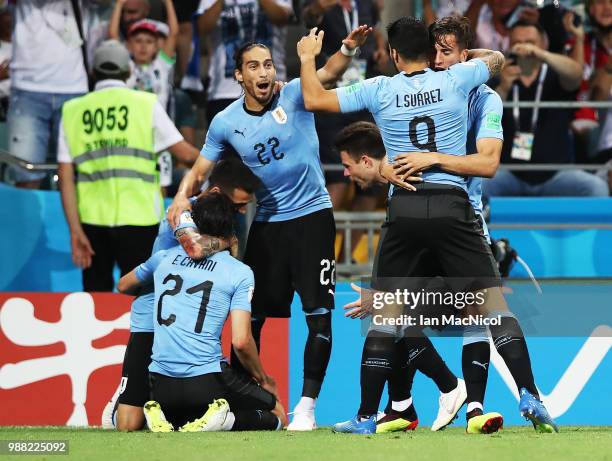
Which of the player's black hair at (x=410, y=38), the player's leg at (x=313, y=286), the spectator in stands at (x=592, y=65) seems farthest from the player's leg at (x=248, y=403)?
the spectator in stands at (x=592, y=65)

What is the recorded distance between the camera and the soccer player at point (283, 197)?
23.1 ft

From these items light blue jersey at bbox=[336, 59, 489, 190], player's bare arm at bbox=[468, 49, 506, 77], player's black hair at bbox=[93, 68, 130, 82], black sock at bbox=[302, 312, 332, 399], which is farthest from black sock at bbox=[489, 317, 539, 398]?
player's black hair at bbox=[93, 68, 130, 82]

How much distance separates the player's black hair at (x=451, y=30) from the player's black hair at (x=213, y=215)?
4.71 ft

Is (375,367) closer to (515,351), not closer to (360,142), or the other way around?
(515,351)

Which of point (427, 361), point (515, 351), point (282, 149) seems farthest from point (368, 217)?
point (515, 351)

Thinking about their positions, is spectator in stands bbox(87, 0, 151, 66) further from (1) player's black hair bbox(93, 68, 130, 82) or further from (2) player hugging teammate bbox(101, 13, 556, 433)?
(2) player hugging teammate bbox(101, 13, 556, 433)

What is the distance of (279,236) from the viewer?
7164 millimetres

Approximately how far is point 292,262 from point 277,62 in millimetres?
3753

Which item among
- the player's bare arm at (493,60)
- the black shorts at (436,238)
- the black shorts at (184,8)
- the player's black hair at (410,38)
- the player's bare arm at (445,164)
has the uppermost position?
the black shorts at (184,8)

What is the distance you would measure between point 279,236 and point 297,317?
1.30 metres

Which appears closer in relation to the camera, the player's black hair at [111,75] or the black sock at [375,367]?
the black sock at [375,367]

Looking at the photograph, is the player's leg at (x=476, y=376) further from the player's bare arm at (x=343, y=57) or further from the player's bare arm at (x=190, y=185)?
the player's bare arm at (x=190, y=185)

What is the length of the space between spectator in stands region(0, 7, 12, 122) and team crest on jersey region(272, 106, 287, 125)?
408 cm

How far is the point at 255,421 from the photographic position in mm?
6730
